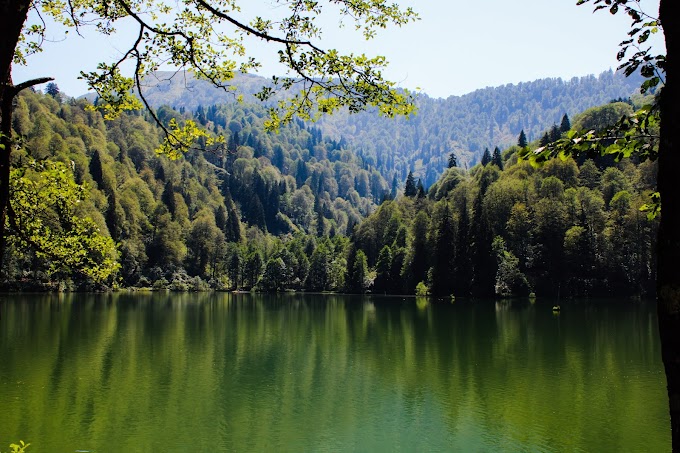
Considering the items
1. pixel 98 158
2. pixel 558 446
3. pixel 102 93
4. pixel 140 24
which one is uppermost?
pixel 98 158

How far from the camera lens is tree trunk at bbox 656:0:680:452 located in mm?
3561

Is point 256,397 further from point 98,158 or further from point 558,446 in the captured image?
point 98,158

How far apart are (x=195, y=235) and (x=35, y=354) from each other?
127 m

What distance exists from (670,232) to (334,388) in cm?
2789

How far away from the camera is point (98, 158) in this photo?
14075cm

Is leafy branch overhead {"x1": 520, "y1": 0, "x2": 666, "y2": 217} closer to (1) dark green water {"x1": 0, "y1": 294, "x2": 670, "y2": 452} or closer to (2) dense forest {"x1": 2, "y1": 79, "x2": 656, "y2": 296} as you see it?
(1) dark green water {"x1": 0, "y1": 294, "x2": 670, "y2": 452}

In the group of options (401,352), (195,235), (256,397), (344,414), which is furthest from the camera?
(195,235)

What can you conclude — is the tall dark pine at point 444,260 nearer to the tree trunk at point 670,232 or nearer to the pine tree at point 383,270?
the pine tree at point 383,270

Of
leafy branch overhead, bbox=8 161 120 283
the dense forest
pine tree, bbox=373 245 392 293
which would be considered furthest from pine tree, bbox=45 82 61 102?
leafy branch overhead, bbox=8 161 120 283

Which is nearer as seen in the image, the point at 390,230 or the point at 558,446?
the point at 558,446

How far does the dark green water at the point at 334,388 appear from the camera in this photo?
21.8 meters

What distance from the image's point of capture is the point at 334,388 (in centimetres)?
3000

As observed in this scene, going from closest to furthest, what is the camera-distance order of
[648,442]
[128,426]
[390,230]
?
[648,442]
[128,426]
[390,230]

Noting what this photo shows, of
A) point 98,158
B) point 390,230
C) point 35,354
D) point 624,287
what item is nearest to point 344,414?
point 35,354
